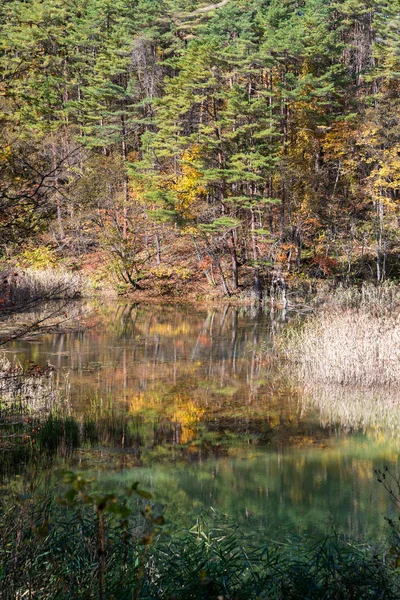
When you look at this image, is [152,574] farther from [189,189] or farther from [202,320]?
[189,189]

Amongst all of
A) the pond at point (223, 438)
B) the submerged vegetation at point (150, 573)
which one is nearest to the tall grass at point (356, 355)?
the pond at point (223, 438)

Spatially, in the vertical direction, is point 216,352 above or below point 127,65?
below

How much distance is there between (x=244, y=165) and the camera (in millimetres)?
23875

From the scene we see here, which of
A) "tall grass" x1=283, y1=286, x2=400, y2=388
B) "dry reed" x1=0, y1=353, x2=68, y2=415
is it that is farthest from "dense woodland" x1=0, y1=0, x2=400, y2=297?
"dry reed" x1=0, y1=353, x2=68, y2=415

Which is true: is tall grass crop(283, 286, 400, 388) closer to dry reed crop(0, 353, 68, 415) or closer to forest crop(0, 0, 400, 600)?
forest crop(0, 0, 400, 600)

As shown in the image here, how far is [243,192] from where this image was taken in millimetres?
26516

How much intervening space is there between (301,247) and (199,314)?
7769 mm

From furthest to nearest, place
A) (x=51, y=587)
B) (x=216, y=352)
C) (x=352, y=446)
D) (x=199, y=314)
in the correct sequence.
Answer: (x=199, y=314), (x=216, y=352), (x=352, y=446), (x=51, y=587)

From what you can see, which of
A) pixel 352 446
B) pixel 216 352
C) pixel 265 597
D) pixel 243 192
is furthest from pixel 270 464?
pixel 243 192

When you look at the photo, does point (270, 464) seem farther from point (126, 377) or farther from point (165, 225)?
point (165, 225)

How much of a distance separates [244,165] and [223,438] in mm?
16924

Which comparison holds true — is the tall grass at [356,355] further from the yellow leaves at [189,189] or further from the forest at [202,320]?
the yellow leaves at [189,189]

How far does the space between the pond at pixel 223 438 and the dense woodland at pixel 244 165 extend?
11341 mm

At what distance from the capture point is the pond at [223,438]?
6246 millimetres
